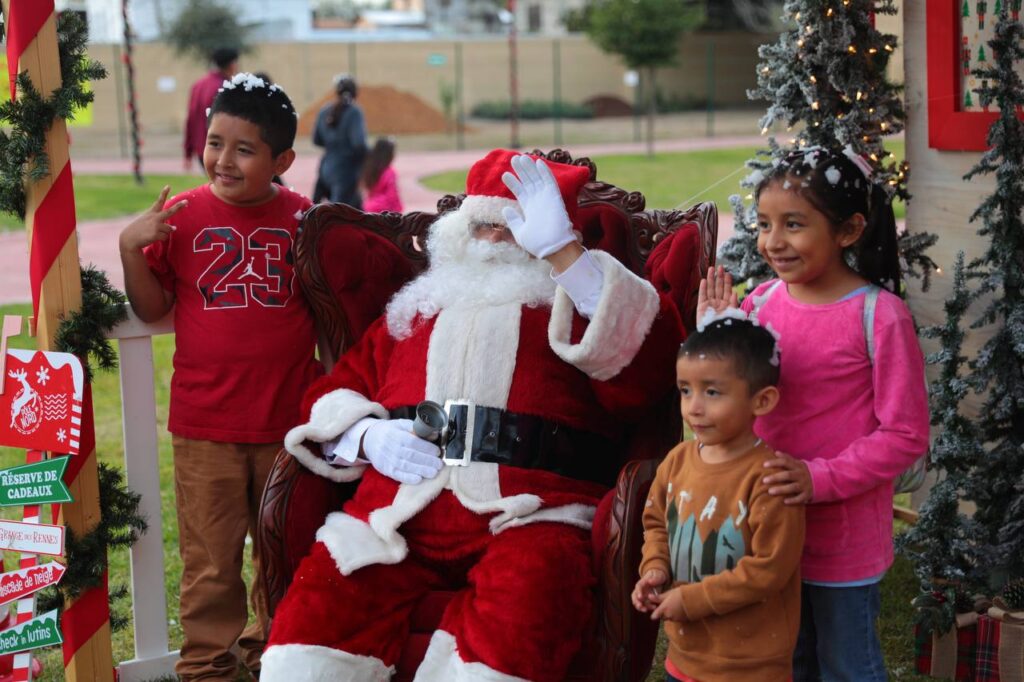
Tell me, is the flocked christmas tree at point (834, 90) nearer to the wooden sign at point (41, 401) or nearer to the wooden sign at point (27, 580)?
the wooden sign at point (41, 401)

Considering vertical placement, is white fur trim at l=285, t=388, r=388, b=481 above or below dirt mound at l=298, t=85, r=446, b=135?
below

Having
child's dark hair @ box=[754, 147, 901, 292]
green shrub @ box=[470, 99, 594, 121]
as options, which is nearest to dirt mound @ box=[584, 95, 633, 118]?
green shrub @ box=[470, 99, 594, 121]

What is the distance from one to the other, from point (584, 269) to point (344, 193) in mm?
8425

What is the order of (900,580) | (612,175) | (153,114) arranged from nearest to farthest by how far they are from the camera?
(900,580) < (612,175) < (153,114)

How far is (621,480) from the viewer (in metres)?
2.94

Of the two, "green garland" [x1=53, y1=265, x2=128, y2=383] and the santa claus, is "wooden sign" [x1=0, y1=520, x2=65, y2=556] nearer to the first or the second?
"green garland" [x1=53, y1=265, x2=128, y2=383]

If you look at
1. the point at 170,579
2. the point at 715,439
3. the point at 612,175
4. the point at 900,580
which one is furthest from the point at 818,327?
the point at 612,175

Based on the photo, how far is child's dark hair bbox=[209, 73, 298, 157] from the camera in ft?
11.6

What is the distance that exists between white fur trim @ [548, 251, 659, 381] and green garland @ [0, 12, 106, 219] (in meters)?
1.46

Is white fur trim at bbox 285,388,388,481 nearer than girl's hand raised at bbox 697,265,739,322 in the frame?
No

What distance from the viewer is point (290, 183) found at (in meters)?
17.9

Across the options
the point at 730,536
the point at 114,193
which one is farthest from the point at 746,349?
the point at 114,193

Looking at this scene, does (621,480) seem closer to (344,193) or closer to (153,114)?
(344,193)

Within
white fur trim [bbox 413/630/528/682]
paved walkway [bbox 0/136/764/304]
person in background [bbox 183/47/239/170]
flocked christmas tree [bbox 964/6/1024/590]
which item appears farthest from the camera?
paved walkway [bbox 0/136/764/304]
